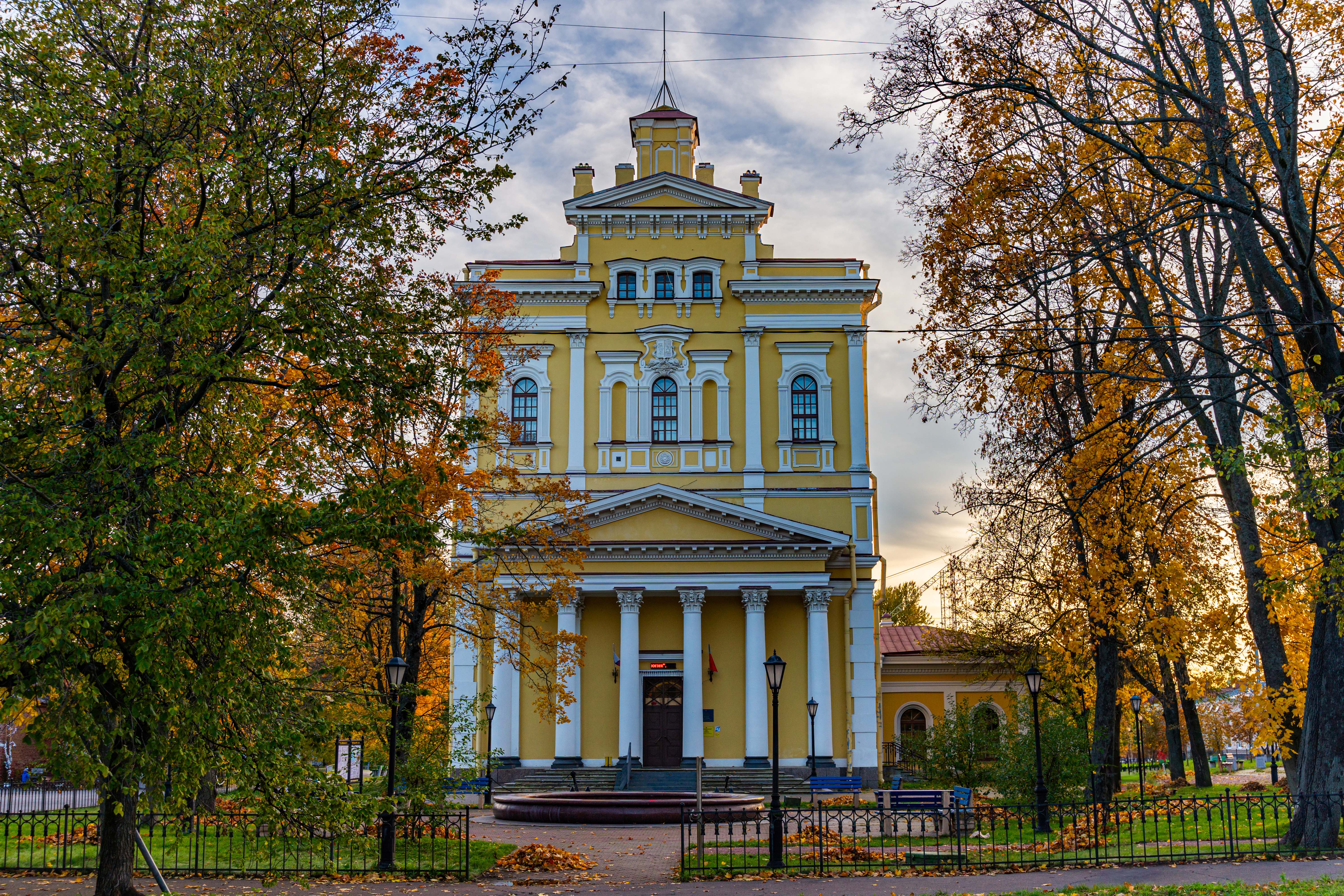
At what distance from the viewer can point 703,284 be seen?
39000mm

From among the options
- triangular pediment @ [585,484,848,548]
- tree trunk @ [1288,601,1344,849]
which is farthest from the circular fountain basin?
tree trunk @ [1288,601,1344,849]

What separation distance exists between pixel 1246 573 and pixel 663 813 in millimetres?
12530

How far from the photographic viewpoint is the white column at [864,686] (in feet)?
115

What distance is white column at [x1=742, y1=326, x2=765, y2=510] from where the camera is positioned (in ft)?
123

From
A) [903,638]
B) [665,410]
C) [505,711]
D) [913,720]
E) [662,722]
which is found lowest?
[913,720]

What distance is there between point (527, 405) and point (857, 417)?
1125 centimetres

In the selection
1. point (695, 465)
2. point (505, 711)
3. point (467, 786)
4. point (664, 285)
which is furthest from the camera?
point (664, 285)

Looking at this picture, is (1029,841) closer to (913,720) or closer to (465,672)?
(465,672)

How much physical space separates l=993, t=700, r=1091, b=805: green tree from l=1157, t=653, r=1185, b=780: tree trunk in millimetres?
10737

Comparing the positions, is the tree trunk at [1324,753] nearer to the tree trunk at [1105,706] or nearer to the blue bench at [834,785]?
the tree trunk at [1105,706]

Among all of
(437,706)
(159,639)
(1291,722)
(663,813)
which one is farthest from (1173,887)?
(437,706)

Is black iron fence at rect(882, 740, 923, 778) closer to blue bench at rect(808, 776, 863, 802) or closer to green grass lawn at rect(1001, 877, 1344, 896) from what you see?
blue bench at rect(808, 776, 863, 802)

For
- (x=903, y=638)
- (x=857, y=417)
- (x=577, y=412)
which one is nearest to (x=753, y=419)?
(x=857, y=417)

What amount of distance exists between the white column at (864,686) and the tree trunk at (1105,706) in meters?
10.1
